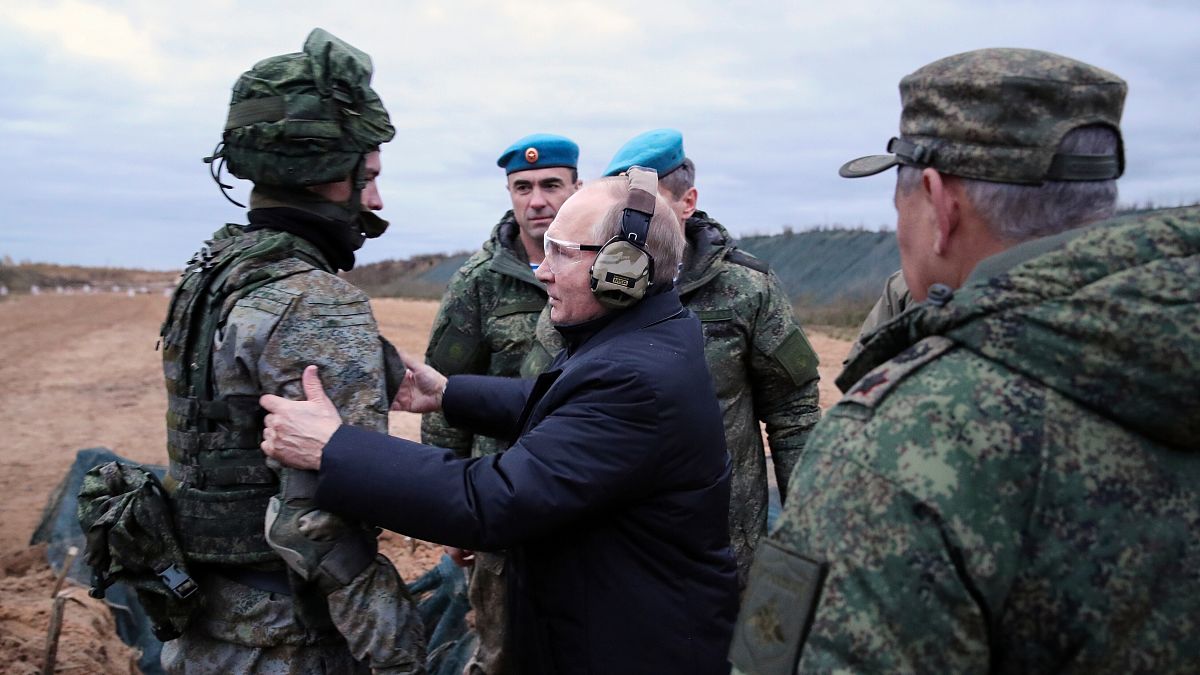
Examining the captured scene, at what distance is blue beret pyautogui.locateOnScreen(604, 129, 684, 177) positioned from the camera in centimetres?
384

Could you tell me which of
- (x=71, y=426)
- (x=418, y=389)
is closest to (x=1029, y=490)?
(x=418, y=389)

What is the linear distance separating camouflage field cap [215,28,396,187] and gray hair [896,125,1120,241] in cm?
183

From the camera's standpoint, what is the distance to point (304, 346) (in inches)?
98.3

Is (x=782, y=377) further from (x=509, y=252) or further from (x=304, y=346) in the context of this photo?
(x=304, y=346)

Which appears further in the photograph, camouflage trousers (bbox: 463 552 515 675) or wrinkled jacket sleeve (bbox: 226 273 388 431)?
camouflage trousers (bbox: 463 552 515 675)

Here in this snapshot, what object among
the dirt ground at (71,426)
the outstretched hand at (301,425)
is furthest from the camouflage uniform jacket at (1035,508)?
the dirt ground at (71,426)

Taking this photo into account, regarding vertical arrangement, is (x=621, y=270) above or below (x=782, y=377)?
above

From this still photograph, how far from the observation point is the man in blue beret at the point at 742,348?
12.5 ft

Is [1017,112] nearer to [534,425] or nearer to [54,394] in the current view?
[534,425]

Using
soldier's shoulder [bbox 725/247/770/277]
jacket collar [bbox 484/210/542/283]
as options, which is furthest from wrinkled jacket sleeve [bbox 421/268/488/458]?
soldier's shoulder [bbox 725/247/770/277]

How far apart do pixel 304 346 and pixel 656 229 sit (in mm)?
969

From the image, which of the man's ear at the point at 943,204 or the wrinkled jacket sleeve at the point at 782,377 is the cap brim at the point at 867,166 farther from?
the wrinkled jacket sleeve at the point at 782,377

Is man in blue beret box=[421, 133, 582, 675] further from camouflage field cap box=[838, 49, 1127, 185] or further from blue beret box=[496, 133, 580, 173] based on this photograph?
camouflage field cap box=[838, 49, 1127, 185]

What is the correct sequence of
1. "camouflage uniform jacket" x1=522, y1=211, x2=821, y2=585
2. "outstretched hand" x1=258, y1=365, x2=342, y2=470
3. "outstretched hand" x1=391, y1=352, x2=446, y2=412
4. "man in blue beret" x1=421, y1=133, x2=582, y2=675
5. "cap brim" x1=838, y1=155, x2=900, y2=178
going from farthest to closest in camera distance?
"man in blue beret" x1=421, y1=133, x2=582, y2=675, "camouflage uniform jacket" x1=522, y1=211, x2=821, y2=585, "outstretched hand" x1=391, y1=352, x2=446, y2=412, "outstretched hand" x1=258, y1=365, x2=342, y2=470, "cap brim" x1=838, y1=155, x2=900, y2=178
